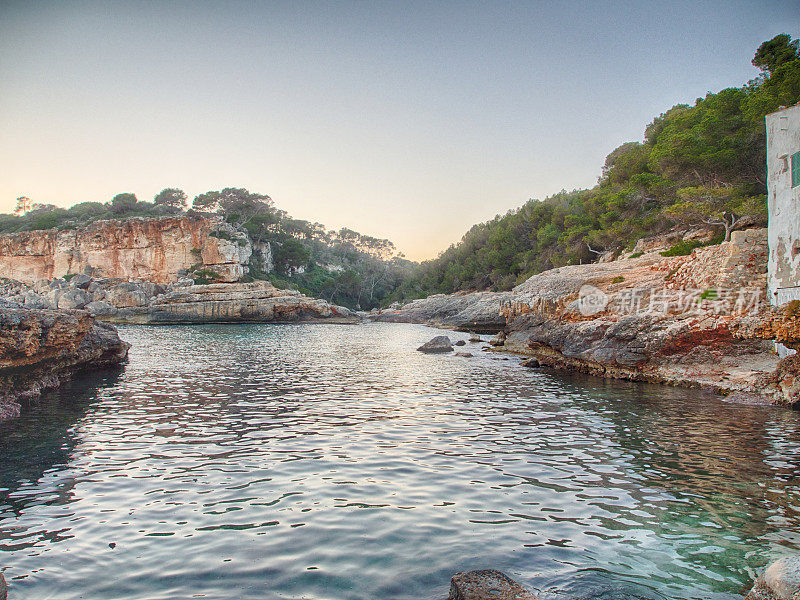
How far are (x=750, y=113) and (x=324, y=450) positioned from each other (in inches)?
1283

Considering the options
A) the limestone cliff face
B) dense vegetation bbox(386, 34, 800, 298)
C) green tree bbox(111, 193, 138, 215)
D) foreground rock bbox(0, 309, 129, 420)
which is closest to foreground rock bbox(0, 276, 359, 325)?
the limestone cliff face

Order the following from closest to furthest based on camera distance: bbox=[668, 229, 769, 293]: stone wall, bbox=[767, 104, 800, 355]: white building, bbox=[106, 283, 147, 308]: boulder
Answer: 1. bbox=[767, 104, 800, 355]: white building
2. bbox=[668, 229, 769, 293]: stone wall
3. bbox=[106, 283, 147, 308]: boulder

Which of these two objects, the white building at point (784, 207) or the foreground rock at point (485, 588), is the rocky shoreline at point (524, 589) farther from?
the white building at point (784, 207)

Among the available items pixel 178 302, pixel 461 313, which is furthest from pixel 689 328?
pixel 178 302

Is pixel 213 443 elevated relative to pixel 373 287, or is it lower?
lower

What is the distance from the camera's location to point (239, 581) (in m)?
4.56

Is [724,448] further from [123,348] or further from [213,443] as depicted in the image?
[123,348]

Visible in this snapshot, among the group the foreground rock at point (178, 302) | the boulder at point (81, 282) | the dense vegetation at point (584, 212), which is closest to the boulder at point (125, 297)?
the foreground rock at point (178, 302)

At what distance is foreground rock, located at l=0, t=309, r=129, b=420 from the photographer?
12.2 m

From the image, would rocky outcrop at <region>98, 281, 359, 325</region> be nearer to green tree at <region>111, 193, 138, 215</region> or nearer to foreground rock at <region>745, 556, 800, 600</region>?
green tree at <region>111, 193, 138, 215</region>

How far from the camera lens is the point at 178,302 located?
61.5 metres

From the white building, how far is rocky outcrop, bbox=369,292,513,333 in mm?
23206

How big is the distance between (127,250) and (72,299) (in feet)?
67.4

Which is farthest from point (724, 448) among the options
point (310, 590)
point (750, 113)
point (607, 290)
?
point (750, 113)
